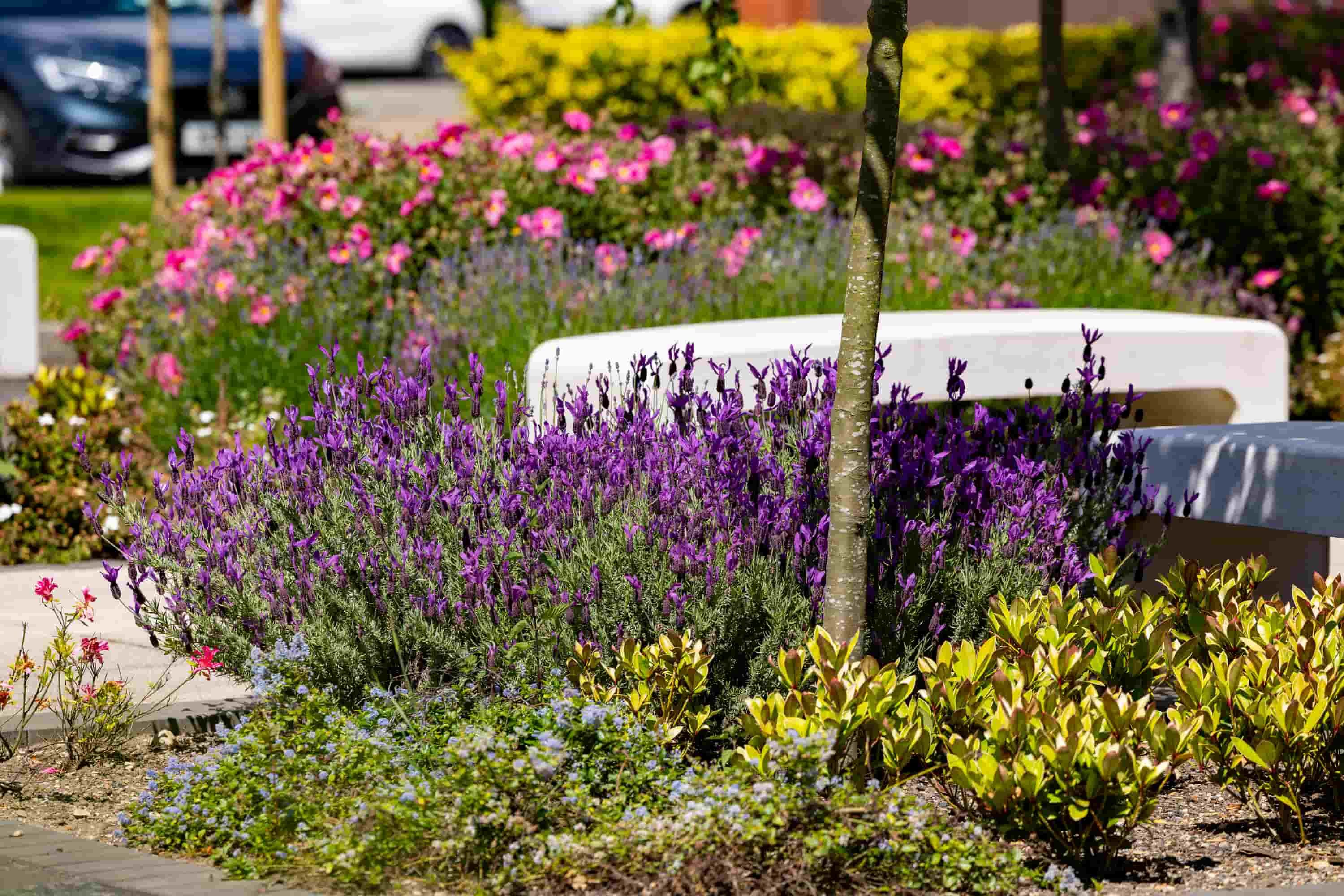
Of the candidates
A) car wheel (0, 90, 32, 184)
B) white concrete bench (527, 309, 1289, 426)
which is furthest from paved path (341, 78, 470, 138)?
white concrete bench (527, 309, 1289, 426)

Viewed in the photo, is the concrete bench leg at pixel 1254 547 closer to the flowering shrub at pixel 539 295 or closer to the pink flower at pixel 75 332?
the flowering shrub at pixel 539 295

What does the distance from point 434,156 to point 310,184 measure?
65 centimetres

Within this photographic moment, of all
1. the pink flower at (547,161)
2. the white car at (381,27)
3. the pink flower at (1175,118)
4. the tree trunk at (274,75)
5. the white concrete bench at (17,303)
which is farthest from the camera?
the white car at (381,27)

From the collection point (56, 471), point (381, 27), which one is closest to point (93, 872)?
point (56, 471)

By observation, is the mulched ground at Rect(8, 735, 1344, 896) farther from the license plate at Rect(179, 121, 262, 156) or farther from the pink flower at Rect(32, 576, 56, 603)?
the license plate at Rect(179, 121, 262, 156)

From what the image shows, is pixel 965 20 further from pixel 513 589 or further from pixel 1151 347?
pixel 513 589

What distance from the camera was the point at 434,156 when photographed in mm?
10062

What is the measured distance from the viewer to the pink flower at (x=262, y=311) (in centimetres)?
886

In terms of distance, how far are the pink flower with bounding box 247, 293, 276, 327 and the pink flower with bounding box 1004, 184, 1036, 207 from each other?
410 centimetres

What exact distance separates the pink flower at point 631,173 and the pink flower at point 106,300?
102 inches

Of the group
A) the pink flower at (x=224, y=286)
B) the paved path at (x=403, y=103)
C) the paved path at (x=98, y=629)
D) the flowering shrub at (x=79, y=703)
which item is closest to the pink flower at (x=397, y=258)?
the pink flower at (x=224, y=286)

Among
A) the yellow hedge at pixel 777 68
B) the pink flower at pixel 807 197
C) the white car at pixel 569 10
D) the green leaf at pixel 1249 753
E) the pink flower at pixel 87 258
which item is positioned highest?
the white car at pixel 569 10

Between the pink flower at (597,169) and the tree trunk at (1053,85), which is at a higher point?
the tree trunk at (1053,85)

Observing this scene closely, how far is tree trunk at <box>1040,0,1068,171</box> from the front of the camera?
10.9 meters
